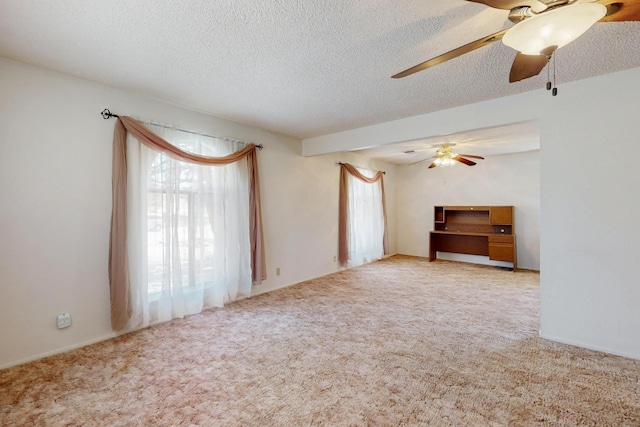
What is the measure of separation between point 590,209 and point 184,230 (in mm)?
4065

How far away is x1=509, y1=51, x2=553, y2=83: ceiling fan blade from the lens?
1.67 meters

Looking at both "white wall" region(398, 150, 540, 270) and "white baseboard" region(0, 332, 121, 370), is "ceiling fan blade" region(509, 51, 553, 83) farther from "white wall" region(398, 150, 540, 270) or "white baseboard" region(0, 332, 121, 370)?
"white wall" region(398, 150, 540, 270)

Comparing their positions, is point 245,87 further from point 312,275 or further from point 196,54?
point 312,275

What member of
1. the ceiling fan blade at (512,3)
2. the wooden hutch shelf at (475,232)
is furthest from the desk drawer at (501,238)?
the ceiling fan blade at (512,3)

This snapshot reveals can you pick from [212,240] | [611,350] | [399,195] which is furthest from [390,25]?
[399,195]

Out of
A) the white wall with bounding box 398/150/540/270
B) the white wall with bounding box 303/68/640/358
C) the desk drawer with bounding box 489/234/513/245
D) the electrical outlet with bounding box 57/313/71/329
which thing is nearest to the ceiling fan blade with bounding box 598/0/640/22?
the white wall with bounding box 303/68/640/358

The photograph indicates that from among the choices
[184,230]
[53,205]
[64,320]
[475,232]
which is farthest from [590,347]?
[53,205]

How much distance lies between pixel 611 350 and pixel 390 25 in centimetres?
323

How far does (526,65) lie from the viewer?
69.0 inches

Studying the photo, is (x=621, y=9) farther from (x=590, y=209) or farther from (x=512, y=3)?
(x=590, y=209)

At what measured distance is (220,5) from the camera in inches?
64.9

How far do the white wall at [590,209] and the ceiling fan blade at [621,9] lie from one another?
63.5 inches

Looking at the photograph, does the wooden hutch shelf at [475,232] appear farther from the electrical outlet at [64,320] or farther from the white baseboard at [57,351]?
the electrical outlet at [64,320]

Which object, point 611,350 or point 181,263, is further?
point 181,263
